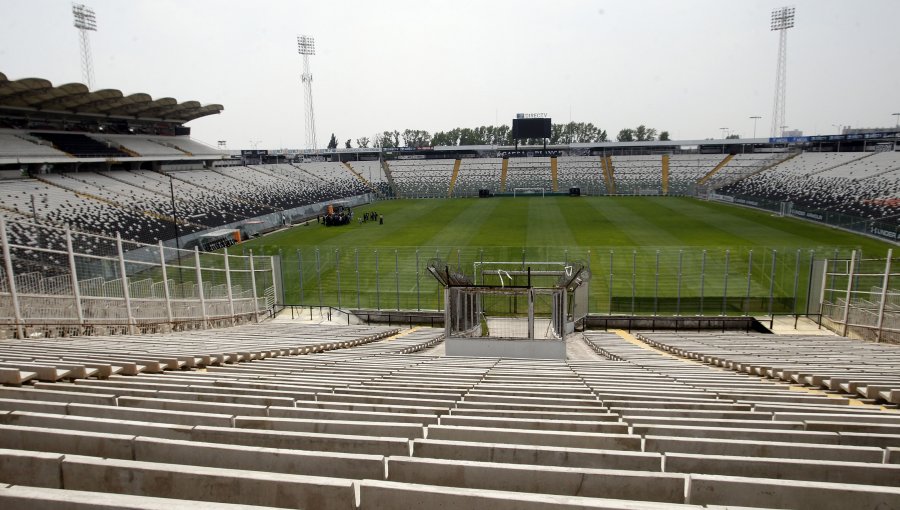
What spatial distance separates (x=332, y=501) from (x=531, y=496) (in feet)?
2.38

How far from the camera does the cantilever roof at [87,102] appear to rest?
1457 inches

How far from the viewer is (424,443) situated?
2.55 meters

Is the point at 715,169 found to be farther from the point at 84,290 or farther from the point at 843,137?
the point at 84,290

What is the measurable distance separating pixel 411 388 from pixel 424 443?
2815 mm

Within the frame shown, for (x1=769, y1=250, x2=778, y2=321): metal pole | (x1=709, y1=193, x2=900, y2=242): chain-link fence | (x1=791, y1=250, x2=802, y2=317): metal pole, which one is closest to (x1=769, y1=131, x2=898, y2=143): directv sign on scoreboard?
(x1=709, y1=193, x2=900, y2=242): chain-link fence

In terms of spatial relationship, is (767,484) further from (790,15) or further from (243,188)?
(790,15)

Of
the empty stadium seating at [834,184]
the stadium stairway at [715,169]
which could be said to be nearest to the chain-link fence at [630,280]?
the empty stadium seating at [834,184]

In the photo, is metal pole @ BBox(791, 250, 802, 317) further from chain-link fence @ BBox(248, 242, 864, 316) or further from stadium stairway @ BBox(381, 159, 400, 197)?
stadium stairway @ BBox(381, 159, 400, 197)

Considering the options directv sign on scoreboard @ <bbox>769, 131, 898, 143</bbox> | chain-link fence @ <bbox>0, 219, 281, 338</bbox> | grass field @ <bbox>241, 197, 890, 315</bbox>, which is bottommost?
grass field @ <bbox>241, 197, 890, 315</bbox>

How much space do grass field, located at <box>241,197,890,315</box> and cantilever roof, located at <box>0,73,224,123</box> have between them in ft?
65.0

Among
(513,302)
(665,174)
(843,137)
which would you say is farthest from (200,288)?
(843,137)

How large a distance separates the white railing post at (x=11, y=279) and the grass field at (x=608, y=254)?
12648mm

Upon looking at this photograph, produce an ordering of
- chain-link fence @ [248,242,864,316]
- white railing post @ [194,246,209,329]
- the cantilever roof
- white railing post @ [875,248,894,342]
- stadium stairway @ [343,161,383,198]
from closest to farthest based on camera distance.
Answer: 1. white railing post @ [875,248,894,342]
2. white railing post @ [194,246,209,329]
3. chain-link fence @ [248,242,864,316]
4. the cantilever roof
5. stadium stairway @ [343,161,383,198]

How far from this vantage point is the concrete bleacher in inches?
75.8
